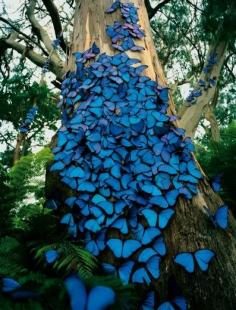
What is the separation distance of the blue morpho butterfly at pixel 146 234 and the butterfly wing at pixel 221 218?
36cm

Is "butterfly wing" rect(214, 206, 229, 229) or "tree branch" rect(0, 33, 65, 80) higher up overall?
"tree branch" rect(0, 33, 65, 80)

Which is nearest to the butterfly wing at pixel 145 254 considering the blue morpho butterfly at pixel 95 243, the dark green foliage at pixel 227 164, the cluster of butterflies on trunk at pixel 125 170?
the cluster of butterflies on trunk at pixel 125 170

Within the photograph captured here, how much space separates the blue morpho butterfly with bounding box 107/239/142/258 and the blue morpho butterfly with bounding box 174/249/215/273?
22cm

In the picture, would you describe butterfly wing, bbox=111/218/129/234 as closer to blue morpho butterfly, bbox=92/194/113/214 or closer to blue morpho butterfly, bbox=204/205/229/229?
blue morpho butterfly, bbox=92/194/113/214

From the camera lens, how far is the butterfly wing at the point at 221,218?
202 cm

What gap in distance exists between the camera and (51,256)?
5.69 feet

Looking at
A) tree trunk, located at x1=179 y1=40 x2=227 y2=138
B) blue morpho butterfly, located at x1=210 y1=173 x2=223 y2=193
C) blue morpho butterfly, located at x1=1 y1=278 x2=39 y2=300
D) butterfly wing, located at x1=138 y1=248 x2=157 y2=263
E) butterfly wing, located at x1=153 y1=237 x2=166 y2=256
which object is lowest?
blue morpho butterfly, located at x1=1 y1=278 x2=39 y2=300

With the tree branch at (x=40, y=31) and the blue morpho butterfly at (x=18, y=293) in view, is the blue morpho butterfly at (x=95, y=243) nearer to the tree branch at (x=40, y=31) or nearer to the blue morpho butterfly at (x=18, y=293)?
the blue morpho butterfly at (x=18, y=293)

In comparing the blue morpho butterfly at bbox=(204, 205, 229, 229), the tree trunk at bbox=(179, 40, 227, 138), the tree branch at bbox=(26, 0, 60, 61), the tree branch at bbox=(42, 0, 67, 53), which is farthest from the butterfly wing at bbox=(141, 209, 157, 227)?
the tree branch at bbox=(42, 0, 67, 53)

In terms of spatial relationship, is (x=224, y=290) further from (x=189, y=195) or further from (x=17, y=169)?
(x=17, y=169)

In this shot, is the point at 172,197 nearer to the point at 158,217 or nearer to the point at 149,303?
the point at 158,217

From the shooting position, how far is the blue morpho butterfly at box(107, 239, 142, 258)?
1.89 metres

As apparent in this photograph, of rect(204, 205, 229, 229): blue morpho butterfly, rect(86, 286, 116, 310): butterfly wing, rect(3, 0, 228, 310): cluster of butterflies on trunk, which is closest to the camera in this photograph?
rect(86, 286, 116, 310): butterfly wing

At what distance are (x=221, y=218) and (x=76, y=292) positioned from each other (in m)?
1.28
